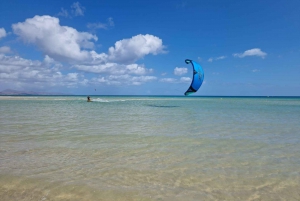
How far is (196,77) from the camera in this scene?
2294 centimetres

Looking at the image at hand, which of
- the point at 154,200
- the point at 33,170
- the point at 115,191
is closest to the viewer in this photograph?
the point at 154,200

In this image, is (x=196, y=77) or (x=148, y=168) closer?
(x=148, y=168)

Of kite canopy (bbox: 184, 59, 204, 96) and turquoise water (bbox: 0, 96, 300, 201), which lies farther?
kite canopy (bbox: 184, 59, 204, 96)

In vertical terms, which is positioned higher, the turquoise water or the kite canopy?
the kite canopy

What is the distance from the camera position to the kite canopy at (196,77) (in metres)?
22.8

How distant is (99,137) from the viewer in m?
8.18

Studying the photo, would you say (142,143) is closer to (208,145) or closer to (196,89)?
(208,145)

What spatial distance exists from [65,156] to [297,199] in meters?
5.25

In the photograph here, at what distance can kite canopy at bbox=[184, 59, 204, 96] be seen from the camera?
2283 cm

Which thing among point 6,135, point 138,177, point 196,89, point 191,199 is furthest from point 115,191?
point 196,89

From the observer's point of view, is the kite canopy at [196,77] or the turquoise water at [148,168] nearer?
the turquoise water at [148,168]

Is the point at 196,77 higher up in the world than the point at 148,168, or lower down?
higher up

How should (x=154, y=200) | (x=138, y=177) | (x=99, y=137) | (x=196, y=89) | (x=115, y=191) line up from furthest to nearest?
(x=196, y=89) < (x=99, y=137) < (x=138, y=177) < (x=115, y=191) < (x=154, y=200)

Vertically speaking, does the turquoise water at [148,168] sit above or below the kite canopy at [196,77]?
below
